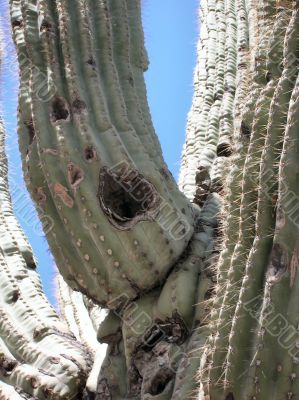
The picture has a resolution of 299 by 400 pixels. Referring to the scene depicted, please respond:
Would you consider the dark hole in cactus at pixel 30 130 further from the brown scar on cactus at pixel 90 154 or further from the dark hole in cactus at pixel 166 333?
the dark hole in cactus at pixel 166 333

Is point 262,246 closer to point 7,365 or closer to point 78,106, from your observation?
point 78,106

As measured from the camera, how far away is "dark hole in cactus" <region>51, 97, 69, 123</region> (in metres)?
3.00

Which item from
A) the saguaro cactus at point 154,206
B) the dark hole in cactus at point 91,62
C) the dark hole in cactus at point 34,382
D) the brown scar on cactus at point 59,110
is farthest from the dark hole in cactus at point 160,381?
the dark hole in cactus at point 91,62

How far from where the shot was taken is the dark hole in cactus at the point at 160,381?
2.72 metres

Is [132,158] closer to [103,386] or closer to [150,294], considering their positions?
[150,294]

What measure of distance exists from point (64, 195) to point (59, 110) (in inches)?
12.7

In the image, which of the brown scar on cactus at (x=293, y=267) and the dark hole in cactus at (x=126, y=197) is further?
the dark hole in cactus at (x=126, y=197)

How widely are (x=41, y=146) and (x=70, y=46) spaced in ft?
1.33

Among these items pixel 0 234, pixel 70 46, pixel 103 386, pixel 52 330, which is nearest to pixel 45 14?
pixel 70 46

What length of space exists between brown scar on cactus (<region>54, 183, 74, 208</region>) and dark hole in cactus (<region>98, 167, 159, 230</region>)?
0.34 feet

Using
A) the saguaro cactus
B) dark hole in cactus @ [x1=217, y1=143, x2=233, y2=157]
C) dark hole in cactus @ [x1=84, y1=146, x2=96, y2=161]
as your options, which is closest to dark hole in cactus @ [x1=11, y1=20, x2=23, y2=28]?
the saguaro cactus

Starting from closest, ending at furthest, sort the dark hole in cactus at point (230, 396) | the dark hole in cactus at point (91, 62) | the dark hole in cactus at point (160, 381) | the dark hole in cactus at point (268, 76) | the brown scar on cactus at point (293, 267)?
the brown scar on cactus at point (293, 267) → the dark hole in cactus at point (230, 396) → the dark hole in cactus at point (268, 76) → the dark hole in cactus at point (160, 381) → the dark hole in cactus at point (91, 62)

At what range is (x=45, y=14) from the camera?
3182mm

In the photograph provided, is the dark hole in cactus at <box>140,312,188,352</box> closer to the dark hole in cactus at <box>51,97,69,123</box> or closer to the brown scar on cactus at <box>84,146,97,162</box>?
the brown scar on cactus at <box>84,146,97,162</box>
